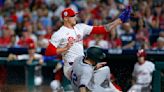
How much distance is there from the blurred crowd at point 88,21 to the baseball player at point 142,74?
572 mm

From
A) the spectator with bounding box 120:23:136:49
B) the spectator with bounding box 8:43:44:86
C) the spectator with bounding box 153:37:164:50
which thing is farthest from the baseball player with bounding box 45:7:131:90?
the spectator with bounding box 8:43:44:86

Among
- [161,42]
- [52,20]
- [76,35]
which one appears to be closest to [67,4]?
[52,20]

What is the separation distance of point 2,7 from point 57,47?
7.39m

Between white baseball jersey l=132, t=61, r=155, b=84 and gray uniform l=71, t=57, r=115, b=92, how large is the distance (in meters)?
2.67

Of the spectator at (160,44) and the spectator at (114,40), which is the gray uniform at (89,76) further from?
the spectator at (114,40)

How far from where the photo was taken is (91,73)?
271 inches

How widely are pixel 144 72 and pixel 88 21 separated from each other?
2703 mm

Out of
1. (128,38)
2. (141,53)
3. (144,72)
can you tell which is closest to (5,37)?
(128,38)

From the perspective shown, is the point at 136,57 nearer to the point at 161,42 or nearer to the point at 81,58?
the point at 161,42

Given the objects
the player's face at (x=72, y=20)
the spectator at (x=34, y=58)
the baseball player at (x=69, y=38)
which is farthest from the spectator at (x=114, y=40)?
the player's face at (x=72, y=20)

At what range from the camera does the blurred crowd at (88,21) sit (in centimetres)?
1173

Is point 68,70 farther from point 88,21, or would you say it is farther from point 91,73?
point 88,21

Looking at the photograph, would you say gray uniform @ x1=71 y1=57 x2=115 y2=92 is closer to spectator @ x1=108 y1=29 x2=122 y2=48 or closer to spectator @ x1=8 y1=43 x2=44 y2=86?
Answer: spectator @ x1=108 y1=29 x2=122 y2=48

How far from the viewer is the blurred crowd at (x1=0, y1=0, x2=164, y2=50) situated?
1173cm
